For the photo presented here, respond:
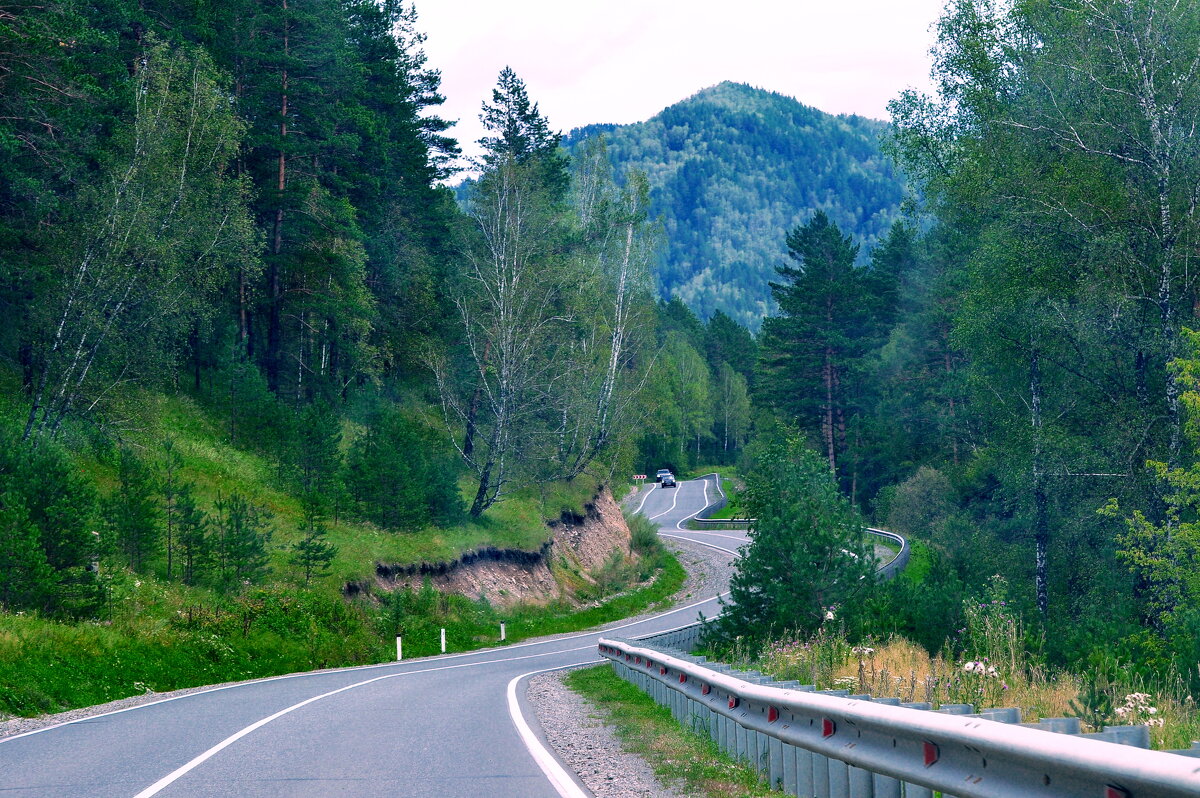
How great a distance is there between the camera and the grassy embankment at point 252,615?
16.4m

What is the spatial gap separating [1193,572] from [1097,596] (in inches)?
211

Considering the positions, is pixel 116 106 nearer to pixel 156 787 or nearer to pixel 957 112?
pixel 957 112

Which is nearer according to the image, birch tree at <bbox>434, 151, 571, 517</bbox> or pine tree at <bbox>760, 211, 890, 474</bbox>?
birch tree at <bbox>434, 151, 571, 517</bbox>

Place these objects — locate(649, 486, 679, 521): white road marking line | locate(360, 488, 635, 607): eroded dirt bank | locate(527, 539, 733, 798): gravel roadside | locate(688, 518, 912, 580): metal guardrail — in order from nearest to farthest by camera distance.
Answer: locate(527, 539, 733, 798): gravel roadside < locate(360, 488, 635, 607): eroded dirt bank < locate(688, 518, 912, 580): metal guardrail < locate(649, 486, 679, 521): white road marking line

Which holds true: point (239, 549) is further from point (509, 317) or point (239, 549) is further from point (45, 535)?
point (509, 317)

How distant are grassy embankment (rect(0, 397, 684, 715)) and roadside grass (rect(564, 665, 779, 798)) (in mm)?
7850

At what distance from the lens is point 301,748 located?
9734 millimetres

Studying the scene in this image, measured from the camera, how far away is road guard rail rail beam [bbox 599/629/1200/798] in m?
3.18

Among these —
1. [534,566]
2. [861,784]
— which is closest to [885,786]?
[861,784]

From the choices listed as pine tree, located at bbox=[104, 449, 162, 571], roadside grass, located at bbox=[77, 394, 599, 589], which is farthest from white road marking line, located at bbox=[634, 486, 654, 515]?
pine tree, located at bbox=[104, 449, 162, 571]

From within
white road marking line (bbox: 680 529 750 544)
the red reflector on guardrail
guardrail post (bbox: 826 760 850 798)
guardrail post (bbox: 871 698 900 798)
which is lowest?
white road marking line (bbox: 680 529 750 544)

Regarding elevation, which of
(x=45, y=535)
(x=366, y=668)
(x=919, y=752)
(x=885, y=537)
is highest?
(x=919, y=752)

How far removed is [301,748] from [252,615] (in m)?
14.8

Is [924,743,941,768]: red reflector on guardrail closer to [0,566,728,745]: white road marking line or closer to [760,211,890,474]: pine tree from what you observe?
[0,566,728,745]: white road marking line
